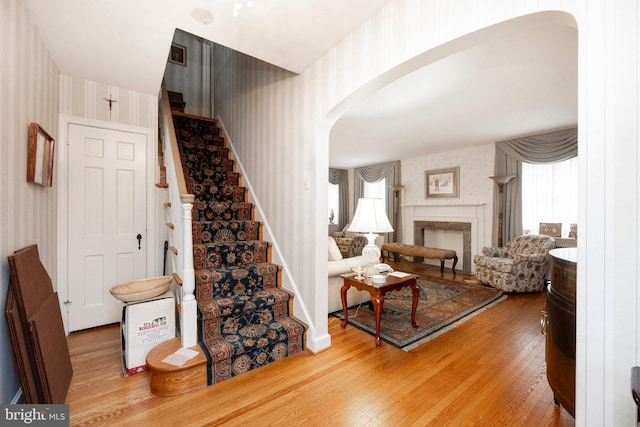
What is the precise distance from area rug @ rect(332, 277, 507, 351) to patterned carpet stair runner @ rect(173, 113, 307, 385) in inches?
37.2

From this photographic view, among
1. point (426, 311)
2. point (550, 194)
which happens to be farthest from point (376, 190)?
point (426, 311)

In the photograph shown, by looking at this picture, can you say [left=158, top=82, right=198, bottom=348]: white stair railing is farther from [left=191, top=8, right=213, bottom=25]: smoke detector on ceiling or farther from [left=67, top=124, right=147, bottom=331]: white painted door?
[left=191, top=8, right=213, bottom=25]: smoke detector on ceiling

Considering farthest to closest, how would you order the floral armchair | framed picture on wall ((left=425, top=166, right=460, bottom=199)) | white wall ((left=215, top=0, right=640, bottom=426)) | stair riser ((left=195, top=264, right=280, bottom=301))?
framed picture on wall ((left=425, top=166, right=460, bottom=199)), the floral armchair, stair riser ((left=195, top=264, right=280, bottom=301)), white wall ((left=215, top=0, right=640, bottom=426))

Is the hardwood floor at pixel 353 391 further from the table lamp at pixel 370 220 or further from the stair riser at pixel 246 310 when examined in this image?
the table lamp at pixel 370 220

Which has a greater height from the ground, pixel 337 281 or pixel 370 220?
pixel 370 220

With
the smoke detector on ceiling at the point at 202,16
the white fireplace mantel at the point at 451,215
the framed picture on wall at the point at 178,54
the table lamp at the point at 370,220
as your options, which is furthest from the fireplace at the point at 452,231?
the framed picture on wall at the point at 178,54

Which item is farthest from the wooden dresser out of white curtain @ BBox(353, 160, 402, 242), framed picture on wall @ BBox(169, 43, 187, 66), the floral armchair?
framed picture on wall @ BBox(169, 43, 187, 66)

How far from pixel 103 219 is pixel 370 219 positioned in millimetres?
2883

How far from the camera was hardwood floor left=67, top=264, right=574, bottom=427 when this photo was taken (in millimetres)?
1689

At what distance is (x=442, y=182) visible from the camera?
6250 millimetres

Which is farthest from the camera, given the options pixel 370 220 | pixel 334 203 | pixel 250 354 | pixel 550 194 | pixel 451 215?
pixel 334 203

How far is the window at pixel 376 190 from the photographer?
7738 millimetres

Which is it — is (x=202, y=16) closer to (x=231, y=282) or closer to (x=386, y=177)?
(x=231, y=282)

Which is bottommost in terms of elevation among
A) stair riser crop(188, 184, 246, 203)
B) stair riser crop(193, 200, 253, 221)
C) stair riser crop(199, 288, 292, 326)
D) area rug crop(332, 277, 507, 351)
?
area rug crop(332, 277, 507, 351)
